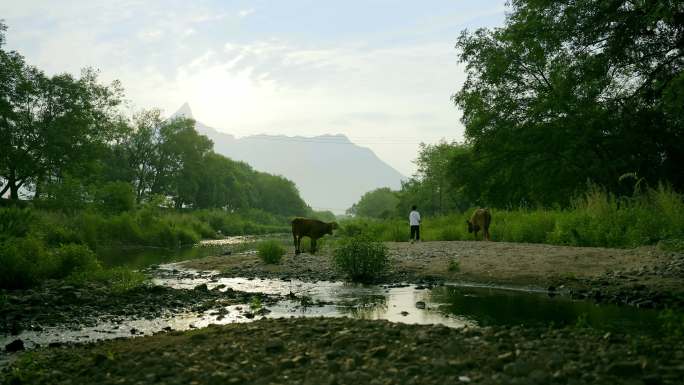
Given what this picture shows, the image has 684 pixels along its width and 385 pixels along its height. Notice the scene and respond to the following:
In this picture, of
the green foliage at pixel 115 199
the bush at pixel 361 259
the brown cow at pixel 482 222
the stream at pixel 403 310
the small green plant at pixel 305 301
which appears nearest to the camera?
the stream at pixel 403 310

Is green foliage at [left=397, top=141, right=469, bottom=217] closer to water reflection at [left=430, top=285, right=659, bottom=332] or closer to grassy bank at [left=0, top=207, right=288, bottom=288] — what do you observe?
grassy bank at [left=0, top=207, right=288, bottom=288]

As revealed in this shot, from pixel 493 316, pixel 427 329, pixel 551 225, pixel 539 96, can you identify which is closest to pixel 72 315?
pixel 427 329

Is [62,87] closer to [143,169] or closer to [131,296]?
[143,169]

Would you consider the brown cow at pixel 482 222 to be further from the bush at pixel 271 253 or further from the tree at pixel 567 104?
the bush at pixel 271 253

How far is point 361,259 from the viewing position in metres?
17.3

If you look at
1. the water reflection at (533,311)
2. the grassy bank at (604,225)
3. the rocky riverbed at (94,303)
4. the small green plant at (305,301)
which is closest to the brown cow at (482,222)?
the grassy bank at (604,225)

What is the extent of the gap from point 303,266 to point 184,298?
24.3 ft

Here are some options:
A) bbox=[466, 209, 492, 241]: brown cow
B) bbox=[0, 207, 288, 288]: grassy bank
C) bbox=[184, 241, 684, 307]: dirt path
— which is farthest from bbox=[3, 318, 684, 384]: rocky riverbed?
bbox=[466, 209, 492, 241]: brown cow

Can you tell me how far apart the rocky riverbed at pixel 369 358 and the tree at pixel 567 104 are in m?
16.6

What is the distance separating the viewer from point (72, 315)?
37.6 ft

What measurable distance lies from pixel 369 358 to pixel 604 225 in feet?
58.0

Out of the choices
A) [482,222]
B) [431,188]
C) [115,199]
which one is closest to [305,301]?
[482,222]

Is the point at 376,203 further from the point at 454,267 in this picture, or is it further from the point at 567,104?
the point at 454,267

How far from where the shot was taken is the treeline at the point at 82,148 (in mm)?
49562
